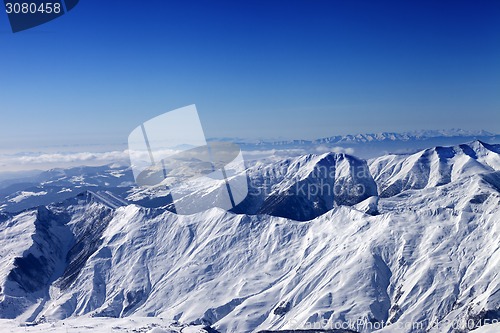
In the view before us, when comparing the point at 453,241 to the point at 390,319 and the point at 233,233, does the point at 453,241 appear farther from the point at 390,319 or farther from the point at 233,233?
the point at 233,233

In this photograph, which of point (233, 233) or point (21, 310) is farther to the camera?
point (233, 233)

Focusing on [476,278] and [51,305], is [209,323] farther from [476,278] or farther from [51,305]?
[476,278]

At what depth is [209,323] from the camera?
481 feet

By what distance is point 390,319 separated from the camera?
137625 mm

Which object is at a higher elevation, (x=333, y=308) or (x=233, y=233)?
(x=233, y=233)

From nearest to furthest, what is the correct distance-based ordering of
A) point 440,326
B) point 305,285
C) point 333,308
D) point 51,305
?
1. point 440,326
2. point 333,308
3. point 305,285
4. point 51,305

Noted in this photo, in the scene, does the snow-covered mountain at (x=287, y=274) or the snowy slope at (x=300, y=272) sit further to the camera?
the snowy slope at (x=300, y=272)

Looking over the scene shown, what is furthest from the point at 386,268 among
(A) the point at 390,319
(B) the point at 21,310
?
(B) the point at 21,310

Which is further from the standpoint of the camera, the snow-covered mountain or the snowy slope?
the snowy slope

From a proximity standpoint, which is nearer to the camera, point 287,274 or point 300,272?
point 300,272

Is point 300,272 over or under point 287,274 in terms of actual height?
over

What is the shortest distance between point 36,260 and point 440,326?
150 metres

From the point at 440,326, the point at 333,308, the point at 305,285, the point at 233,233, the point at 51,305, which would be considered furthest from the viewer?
the point at 233,233

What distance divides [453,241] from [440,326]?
36.8 meters
